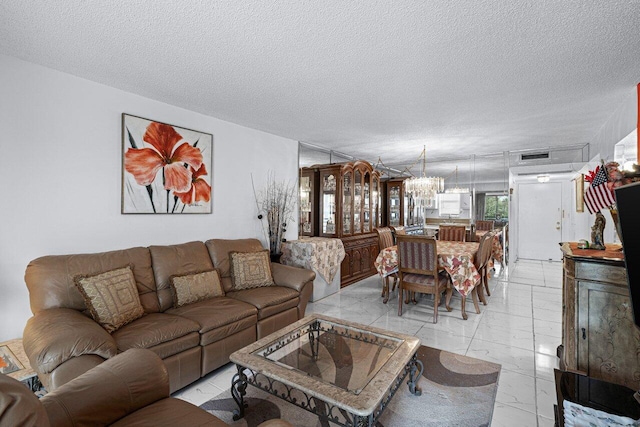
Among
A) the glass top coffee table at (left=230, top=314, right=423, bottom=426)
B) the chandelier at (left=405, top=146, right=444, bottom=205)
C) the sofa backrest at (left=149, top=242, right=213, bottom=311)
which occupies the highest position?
the chandelier at (left=405, top=146, right=444, bottom=205)

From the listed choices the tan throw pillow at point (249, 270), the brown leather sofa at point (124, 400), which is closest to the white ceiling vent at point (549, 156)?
the tan throw pillow at point (249, 270)

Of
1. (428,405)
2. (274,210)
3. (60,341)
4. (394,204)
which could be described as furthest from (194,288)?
(394,204)

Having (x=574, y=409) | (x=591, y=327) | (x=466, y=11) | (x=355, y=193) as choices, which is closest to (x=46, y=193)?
(x=466, y=11)

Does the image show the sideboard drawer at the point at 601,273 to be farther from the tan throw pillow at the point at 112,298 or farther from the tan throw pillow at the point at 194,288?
the tan throw pillow at the point at 112,298

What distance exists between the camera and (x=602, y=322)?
1858mm

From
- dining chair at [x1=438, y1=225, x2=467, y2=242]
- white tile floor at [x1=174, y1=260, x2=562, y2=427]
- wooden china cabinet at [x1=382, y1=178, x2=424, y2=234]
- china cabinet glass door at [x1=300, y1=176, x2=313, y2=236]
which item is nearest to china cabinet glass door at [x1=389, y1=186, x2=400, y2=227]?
wooden china cabinet at [x1=382, y1=178, x2=424, y2=234]

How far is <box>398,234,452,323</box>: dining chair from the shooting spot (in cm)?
354

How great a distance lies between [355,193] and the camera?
573cm

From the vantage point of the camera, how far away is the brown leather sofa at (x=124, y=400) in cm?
116

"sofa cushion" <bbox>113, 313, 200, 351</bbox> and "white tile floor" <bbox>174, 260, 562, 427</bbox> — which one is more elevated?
"sofa cushion" <bbox>113, 313, 200, 351</bbox>

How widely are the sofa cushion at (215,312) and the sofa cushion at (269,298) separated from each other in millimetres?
84

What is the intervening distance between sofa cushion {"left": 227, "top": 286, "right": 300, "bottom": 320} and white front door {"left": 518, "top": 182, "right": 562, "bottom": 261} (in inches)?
269

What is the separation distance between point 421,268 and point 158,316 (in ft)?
9.14

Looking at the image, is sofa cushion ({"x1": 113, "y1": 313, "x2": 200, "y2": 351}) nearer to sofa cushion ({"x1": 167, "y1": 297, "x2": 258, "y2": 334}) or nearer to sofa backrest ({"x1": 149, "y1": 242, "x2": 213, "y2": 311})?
sofa cushion ({"x1": 167, "y1": 297, "x2": 258, "y2": 334})
